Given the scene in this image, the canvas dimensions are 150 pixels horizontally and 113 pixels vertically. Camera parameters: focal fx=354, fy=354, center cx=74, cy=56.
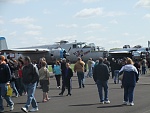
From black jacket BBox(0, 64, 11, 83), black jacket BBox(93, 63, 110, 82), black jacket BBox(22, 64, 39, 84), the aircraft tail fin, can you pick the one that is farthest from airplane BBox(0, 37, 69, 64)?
black jacket BBox(22, 64, 39, 84)

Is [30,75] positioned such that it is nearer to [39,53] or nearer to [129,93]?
[129,93]

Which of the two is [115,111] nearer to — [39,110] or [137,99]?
[39,110]

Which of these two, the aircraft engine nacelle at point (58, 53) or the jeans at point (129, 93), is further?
the aircraft engine nacelle at point (58, 53)

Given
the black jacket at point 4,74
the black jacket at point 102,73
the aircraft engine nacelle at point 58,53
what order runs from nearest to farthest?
the black jacket at point 4,74, the black jacket at point 102,73, the aircraft engine nacelle at point 58,53

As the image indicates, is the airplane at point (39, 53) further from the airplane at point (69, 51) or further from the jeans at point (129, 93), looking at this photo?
the jeans at point (129, 93)

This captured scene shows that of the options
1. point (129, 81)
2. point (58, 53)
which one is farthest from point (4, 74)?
point (58, 53)

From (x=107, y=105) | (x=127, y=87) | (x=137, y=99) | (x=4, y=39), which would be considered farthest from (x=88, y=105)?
(x=4, y=39)

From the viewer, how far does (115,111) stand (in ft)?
36.1

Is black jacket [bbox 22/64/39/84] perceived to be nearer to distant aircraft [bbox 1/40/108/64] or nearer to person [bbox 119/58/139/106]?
person [bbox 119/58/139/106]

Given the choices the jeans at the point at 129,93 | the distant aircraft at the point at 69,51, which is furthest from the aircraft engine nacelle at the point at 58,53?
the jeans at the point at 129,93

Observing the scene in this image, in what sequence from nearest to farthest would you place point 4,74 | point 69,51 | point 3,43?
point 4,74 < point 3,43 < point 69,51

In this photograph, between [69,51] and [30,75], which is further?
[69,51]

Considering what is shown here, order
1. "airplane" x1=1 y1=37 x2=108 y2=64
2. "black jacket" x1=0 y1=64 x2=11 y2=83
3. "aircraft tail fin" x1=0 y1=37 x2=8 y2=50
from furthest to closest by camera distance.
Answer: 1. "aircraft tail fin" x1=0 y1=37 x2=8 y2=50
2. "airplane" x1=1 y1=37 x2=108 y2=64
3. "black jacket" x1=0 y1=64 x2=11 y2=83

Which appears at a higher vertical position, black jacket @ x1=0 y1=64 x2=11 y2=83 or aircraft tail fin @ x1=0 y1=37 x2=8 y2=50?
aircraft tail fin @ x1=0 y1=37 x2=8 y2=50
